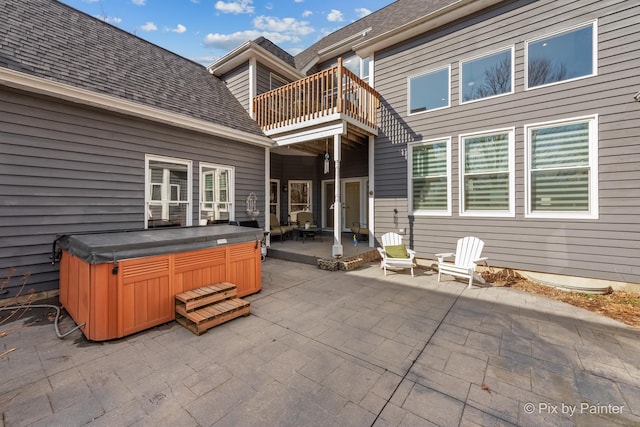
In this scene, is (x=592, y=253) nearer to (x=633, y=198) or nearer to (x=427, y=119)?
(x=633, y=198)

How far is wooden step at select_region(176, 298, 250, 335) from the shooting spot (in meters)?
2.86

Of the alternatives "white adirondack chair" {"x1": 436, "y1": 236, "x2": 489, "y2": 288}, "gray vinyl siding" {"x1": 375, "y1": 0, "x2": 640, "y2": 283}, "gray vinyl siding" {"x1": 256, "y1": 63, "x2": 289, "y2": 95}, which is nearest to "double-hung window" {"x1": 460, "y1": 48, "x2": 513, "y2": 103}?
"gray vinyl siding" {"x1": 375, "y1": 0, "x2": 640, "y2": 283}

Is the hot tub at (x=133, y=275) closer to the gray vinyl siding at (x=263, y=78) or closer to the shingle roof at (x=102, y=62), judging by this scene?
the shingle roof at (x=102, y=62)

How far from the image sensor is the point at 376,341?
2723mm

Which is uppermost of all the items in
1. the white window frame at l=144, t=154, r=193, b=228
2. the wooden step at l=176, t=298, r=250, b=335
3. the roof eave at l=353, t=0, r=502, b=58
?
the roof eave at l=353, t=0, r=502, b=58

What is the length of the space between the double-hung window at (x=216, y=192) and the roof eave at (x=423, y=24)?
16.0 feet

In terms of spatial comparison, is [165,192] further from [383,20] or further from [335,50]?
[383,20]

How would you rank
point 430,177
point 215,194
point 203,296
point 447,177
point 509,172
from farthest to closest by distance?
1. point 215,194
2. point 430,177
3. point 447,177
4. point 509,172
5. point 203,296

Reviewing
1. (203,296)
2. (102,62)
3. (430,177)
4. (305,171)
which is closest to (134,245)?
(203,296)

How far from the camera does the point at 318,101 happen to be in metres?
6.08

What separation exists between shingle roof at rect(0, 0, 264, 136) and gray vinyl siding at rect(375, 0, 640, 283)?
13.0 ft

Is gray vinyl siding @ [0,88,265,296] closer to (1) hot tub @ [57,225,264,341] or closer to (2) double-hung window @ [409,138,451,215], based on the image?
(1) hot tub @ [57,225,264,341]

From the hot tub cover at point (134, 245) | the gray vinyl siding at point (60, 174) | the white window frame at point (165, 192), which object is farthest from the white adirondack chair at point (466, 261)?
the gray vinyl siding at point (60, 174)

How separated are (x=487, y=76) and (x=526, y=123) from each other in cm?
134
